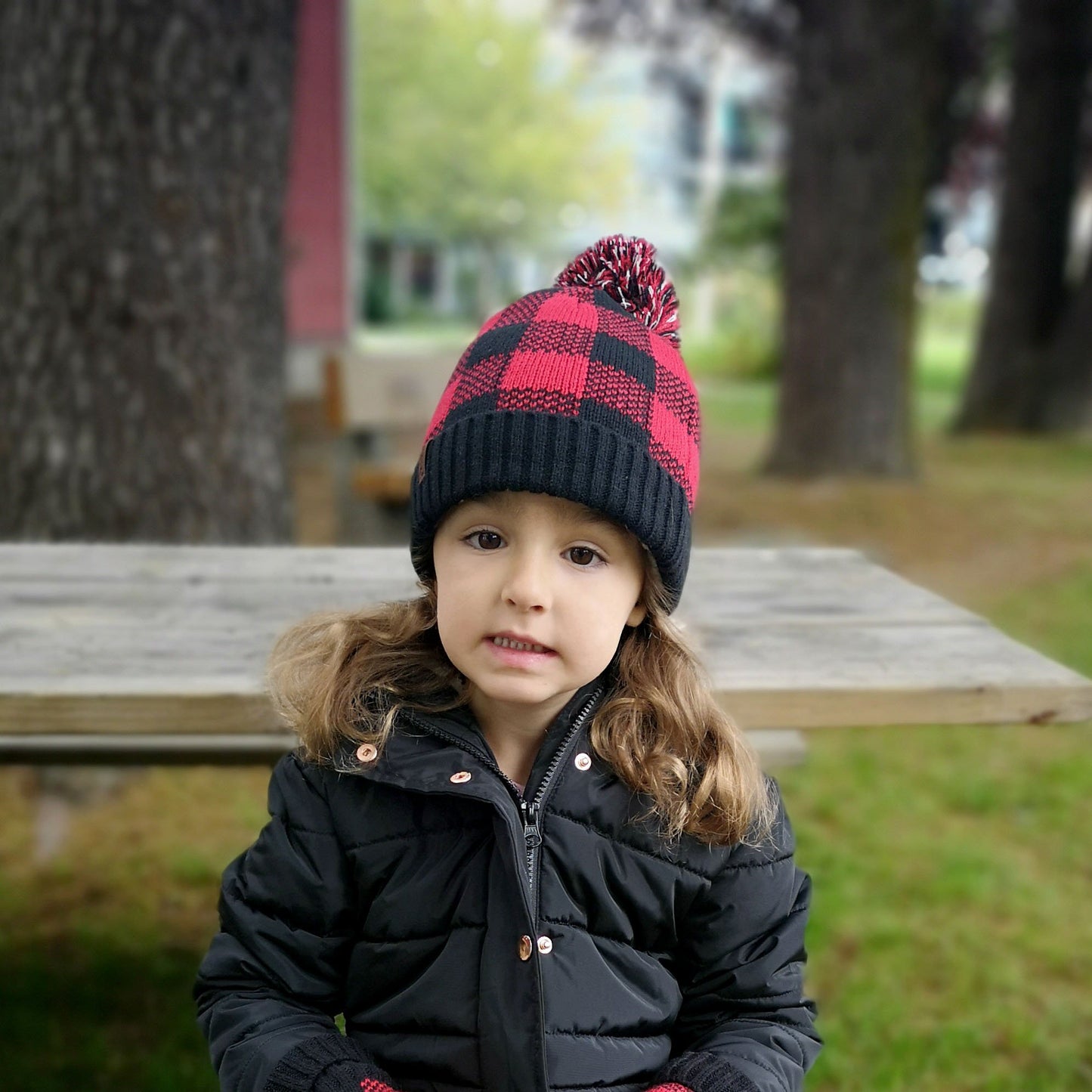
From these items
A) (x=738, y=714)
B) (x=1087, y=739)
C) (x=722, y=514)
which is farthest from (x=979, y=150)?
(x=738, y=714)

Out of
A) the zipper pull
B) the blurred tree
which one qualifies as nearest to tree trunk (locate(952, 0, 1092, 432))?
the blurred tree

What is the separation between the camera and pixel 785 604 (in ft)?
8.11

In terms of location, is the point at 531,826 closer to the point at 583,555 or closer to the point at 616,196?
the point at 583,555

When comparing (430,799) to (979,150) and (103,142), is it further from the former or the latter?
(979,150)

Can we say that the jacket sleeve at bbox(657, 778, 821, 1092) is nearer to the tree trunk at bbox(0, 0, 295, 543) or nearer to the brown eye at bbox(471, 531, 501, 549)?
the brown eye at bbox(471, 531, 501, 549)

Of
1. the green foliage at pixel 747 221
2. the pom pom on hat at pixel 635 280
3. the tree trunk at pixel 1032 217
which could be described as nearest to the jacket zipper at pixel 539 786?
the pom pom on hat at pixel 635 280

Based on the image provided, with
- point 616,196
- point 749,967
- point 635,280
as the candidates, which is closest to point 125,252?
point 635,280

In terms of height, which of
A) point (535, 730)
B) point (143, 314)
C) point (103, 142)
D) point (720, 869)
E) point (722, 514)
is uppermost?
point (103, 142)

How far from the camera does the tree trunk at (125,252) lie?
3.56m

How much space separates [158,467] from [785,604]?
2001 millimetres

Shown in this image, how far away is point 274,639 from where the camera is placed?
7.00 ft

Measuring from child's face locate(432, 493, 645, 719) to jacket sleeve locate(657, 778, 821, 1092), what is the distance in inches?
13.3

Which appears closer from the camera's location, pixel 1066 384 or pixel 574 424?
pixel 574 424

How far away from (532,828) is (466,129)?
42.5 m
